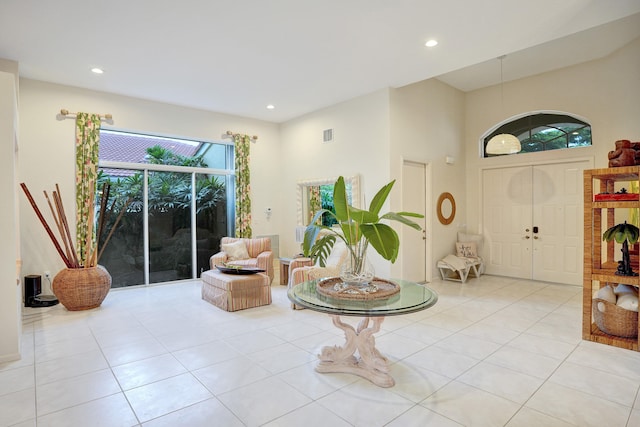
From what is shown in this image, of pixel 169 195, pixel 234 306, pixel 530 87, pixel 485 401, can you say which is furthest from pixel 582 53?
pixel 169 195

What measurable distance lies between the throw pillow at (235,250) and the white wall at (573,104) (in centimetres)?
467

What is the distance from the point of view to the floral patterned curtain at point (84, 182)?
542cm

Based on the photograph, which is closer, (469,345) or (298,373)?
(298,373)

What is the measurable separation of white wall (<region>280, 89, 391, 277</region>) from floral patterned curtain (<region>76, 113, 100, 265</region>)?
3.62m

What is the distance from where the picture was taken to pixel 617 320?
3465mm

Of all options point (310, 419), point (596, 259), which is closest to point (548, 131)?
point (596, 259)

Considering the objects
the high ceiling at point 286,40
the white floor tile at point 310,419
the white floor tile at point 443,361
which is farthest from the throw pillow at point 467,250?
the white floor tile at point 310,419

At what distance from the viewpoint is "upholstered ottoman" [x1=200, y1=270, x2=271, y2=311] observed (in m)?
4.71

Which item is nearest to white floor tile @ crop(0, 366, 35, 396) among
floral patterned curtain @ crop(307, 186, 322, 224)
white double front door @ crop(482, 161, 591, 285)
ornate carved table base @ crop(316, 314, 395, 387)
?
ornate carved table base @ crop(316, 314, 395, 387)

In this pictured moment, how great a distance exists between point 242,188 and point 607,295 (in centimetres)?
593

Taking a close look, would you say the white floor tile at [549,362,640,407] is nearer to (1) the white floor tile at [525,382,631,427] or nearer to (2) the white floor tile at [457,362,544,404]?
(1) the white floor tile at [525,382,631,427]

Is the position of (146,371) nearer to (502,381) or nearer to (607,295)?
(502,381)

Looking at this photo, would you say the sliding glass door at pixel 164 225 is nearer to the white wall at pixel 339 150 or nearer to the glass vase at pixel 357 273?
the white wall at pixel 339 150

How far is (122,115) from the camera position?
5.94m
